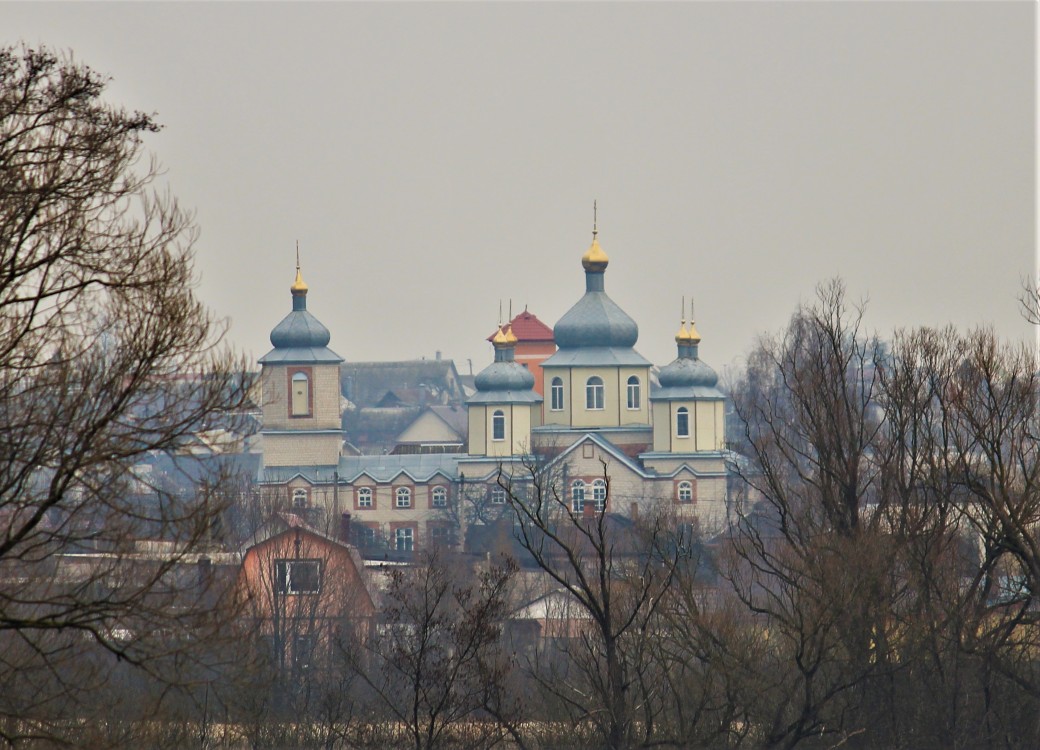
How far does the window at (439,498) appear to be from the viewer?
233 ft

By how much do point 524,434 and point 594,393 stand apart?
3.41 meters

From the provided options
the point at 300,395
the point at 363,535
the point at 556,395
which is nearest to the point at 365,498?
the point at 300,395

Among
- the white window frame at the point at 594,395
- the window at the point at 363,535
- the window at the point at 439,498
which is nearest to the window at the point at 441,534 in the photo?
the window at the point at 439,498

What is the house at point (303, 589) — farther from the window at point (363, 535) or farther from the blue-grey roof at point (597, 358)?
the blue-grey roof at point (597, 358)

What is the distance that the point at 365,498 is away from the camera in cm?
7175

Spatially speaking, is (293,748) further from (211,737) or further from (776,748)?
(776,748)

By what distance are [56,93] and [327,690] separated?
15.0 metres

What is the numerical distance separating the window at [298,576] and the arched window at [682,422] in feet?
111

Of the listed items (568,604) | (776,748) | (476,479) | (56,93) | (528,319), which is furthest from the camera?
(528,319)

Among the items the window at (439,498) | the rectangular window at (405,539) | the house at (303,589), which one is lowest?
the house at (303,589)

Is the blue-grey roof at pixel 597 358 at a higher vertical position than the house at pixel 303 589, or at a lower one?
higher

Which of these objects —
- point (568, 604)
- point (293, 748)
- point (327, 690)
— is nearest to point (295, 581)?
point (568, 604)

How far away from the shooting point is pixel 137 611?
12.1 metres

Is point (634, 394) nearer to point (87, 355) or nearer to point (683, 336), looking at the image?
point (683, 336)
